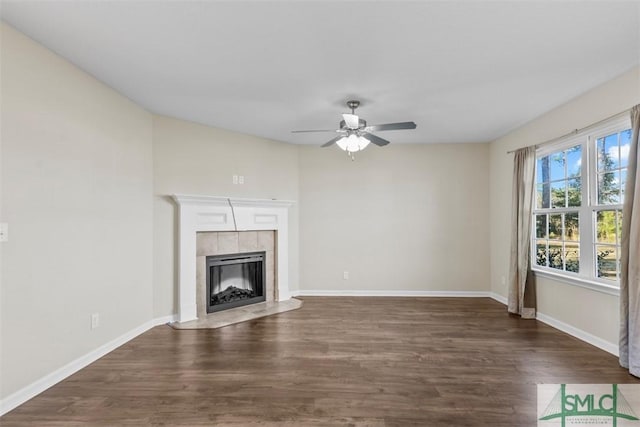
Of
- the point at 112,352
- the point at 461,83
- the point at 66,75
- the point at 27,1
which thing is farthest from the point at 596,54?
the point at 112,352

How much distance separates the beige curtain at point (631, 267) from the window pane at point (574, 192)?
0.87m

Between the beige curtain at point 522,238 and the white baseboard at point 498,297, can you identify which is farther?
the white baseboard at point 498,297

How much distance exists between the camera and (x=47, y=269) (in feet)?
8.14

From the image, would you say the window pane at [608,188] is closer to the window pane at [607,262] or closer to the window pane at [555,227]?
the window pane at [607,262]

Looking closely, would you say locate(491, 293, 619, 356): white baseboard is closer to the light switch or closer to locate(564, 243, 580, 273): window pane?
locate(564, 243, 580, 273): window pane

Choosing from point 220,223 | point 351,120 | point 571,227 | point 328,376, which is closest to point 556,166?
point 571,227

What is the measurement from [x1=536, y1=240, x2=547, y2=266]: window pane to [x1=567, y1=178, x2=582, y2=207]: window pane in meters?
0.68

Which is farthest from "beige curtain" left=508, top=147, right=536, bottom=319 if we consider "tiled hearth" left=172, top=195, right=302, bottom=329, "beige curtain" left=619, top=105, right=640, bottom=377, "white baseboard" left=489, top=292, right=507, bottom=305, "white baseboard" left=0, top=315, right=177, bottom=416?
"white baseboard" left=0, top=315, right=177, bottom=416

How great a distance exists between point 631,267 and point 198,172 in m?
4.68

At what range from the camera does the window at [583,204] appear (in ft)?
10.3

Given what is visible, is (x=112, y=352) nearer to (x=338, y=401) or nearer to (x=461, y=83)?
(x=338, y=401)

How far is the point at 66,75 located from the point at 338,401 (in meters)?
3.38

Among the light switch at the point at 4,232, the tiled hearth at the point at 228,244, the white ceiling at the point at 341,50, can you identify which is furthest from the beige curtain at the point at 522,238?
the light switch at the point at 4,232

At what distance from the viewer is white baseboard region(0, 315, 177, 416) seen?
220 cm
